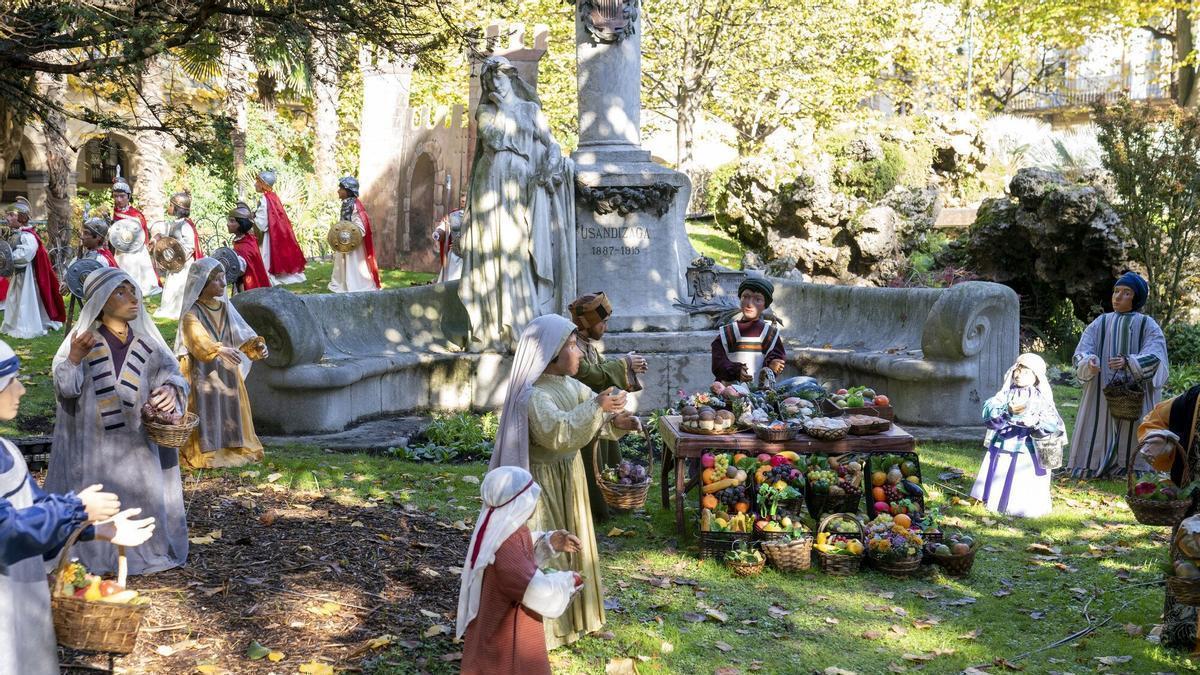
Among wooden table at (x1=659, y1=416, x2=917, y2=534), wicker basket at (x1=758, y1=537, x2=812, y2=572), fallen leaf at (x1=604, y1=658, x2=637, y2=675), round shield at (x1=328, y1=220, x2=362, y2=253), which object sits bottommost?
fallen leaf at (x1=604, y1=658, x2=637, y2=675)

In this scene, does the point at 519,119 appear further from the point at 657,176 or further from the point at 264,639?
the point at 264,639

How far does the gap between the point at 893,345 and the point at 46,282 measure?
39.3ft

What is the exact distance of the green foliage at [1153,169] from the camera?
13664 mm

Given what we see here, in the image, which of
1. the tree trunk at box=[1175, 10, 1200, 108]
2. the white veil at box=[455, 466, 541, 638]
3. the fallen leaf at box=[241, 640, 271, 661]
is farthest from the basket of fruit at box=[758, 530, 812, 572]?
the tree trunk at box=[1175, 10, 1200, 108]

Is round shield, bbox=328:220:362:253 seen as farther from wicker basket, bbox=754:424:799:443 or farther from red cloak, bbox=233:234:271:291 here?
wicker basket, bbox=754:424:799:443

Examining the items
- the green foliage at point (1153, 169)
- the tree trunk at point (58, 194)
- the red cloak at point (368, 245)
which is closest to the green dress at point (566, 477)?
the green foliage at point (1153, 169)

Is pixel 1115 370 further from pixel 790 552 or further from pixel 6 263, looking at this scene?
pixel 6 263

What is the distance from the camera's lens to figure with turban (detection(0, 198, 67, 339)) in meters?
15.9

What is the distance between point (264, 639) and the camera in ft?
17.9

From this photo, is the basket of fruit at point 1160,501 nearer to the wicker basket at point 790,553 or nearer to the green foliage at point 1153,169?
the wicker basket at point 790,553

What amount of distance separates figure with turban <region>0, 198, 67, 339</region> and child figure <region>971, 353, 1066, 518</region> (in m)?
13.1

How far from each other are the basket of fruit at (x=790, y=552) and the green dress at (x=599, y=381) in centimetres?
123

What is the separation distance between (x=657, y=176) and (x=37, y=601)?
26.8 ft

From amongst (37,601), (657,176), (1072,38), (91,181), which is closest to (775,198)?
(657,176)
